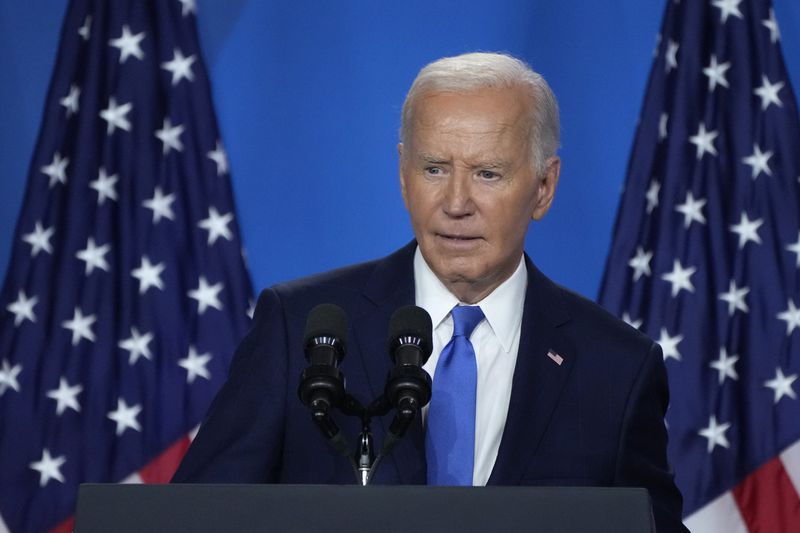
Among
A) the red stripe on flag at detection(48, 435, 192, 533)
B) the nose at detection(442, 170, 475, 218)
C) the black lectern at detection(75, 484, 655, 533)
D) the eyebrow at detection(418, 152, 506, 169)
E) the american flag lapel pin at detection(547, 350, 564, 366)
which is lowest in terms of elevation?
the black lectern at detection(75, 484, 655, 533)

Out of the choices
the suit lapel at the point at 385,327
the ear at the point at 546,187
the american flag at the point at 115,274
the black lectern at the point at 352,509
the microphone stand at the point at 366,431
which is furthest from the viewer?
the american flag at the point at 115,274

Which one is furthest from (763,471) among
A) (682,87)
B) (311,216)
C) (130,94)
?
(130,94)

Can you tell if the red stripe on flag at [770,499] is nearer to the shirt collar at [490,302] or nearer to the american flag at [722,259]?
the american flag at [722,259]

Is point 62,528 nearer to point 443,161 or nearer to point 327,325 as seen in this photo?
point 443,161

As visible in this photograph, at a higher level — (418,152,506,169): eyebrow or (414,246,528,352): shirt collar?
(418,152,506,169): eyebrow

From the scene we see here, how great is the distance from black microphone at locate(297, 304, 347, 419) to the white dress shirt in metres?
0.56

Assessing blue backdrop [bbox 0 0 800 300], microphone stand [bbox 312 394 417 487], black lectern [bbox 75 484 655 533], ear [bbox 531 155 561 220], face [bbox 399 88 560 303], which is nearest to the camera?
black lectern [bbox 75 484 655 533]

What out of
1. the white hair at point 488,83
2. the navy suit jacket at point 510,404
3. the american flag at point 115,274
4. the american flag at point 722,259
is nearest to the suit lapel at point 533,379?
the navy suit jacket at point 510,404

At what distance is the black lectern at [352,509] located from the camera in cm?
132

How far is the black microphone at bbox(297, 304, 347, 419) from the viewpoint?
155cm

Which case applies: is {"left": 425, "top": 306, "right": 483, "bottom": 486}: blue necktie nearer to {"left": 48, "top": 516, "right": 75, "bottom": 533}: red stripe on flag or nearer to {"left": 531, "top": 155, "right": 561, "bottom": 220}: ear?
{"left": 531, "top": 155, "right": 561, "bottom": 220}: ear

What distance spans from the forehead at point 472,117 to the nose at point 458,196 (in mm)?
65

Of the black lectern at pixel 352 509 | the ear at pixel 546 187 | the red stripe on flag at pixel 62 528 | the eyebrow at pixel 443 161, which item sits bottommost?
the black lectern at pixel 352 509

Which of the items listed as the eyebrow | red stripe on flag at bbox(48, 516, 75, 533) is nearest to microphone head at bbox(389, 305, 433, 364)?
the eyebrow
